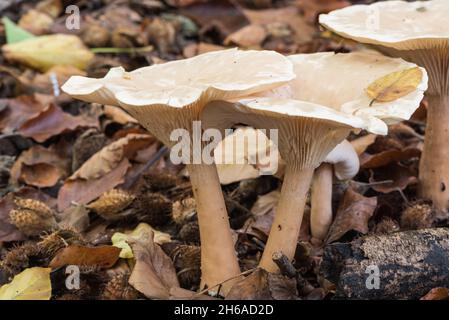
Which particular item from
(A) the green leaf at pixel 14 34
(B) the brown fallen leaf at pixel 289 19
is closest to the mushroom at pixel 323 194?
(B) the brown fallen leaf at pixel 289 19

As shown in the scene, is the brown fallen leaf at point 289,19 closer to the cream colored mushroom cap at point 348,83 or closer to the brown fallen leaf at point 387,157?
the brown fallen leaf at point 387,157

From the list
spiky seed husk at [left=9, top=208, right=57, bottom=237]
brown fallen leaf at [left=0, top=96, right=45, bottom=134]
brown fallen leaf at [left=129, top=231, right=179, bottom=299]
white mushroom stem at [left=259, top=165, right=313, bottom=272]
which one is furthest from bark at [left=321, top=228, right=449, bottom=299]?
brown fallen leaf at [left=0, top=96, right=45, bottom=134]

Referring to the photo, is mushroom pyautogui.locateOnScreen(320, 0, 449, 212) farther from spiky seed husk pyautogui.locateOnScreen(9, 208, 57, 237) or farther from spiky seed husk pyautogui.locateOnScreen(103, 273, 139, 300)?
spiky seed husk pyautogui.locateOnScreen(9, 208, 57, 237)

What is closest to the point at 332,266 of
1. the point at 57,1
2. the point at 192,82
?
the point at 192,82

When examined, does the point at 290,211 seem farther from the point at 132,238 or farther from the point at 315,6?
the point at 315,6

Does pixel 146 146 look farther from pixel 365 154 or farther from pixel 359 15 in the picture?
pixel 359 15

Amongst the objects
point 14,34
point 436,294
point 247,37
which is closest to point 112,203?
point 436,294
